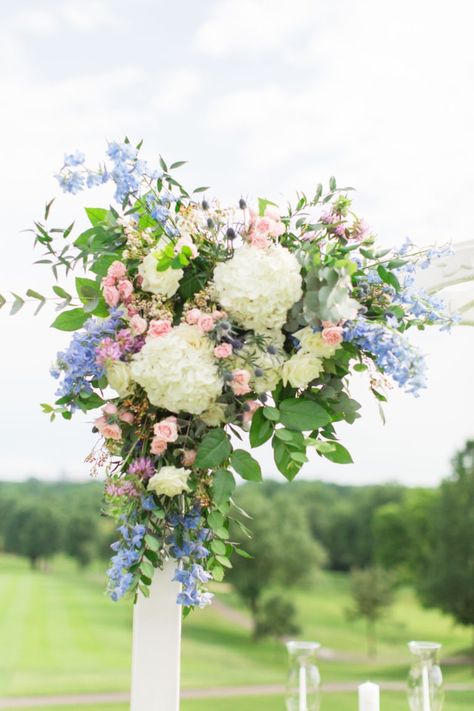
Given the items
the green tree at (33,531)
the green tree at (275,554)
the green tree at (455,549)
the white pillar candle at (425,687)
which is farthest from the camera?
the green tree at (275,554)

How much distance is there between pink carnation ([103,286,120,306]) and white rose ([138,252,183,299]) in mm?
53

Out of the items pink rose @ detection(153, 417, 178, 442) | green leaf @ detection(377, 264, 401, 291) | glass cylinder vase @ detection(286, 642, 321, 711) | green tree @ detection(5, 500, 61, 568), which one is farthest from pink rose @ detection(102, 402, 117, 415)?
green tree @ detection(5, 500, 61, 568)

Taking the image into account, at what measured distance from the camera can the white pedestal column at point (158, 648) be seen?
5.13 feet

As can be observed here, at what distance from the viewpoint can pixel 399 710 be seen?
12820 millimetres

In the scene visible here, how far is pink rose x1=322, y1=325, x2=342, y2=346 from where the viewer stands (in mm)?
1390

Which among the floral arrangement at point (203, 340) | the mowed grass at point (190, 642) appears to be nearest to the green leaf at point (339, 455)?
the floral arrangement at point (203, 340)

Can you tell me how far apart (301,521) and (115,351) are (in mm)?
13115

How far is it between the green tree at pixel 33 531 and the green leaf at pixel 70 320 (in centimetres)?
1016

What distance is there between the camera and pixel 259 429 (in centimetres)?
144

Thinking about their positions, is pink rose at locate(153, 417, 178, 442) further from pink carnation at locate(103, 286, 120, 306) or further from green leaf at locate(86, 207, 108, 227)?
green leaf at locate(86, 207, 108, 227)

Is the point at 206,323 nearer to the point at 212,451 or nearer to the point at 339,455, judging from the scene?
the point at 212,451

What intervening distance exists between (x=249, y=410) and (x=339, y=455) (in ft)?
0.61

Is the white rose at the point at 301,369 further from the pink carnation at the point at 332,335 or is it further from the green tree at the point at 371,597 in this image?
the green tree at the point at 371,597

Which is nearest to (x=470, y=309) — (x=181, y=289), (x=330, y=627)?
(x=181, y=289)
